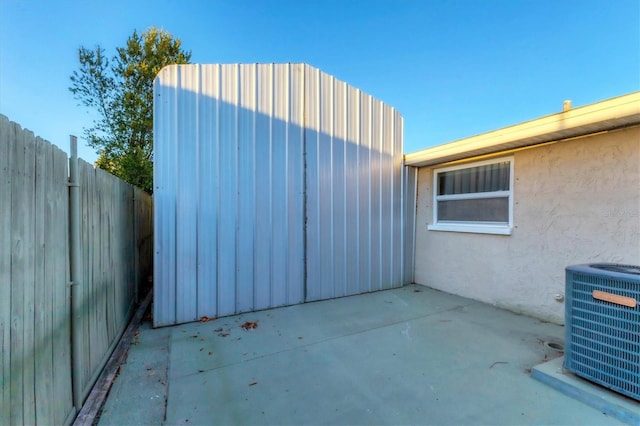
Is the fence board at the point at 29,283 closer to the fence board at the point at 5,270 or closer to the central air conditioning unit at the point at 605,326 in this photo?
the fence board at the point at 5,270

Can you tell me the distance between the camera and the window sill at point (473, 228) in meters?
4.21

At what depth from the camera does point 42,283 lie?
152 cm

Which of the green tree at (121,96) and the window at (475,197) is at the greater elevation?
the green tree at (121,96)

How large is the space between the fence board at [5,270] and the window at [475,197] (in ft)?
16.8

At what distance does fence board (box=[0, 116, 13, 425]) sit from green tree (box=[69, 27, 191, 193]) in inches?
336

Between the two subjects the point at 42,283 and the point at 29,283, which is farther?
the point at 42,283

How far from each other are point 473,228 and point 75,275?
201 inches

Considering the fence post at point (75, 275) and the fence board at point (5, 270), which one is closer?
the fence board at point (5, 270)

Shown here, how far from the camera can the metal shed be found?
3.71 meters

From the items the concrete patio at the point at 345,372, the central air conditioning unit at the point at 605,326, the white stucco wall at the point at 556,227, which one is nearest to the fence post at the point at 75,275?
the concrete patio at the point at 345,372

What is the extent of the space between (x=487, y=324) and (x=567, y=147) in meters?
2.53

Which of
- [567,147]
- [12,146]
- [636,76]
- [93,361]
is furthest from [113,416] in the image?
[636,76]

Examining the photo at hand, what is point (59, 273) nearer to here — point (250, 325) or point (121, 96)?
point (250, 325)

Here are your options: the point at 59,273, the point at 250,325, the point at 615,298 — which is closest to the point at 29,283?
the point at 59,273
